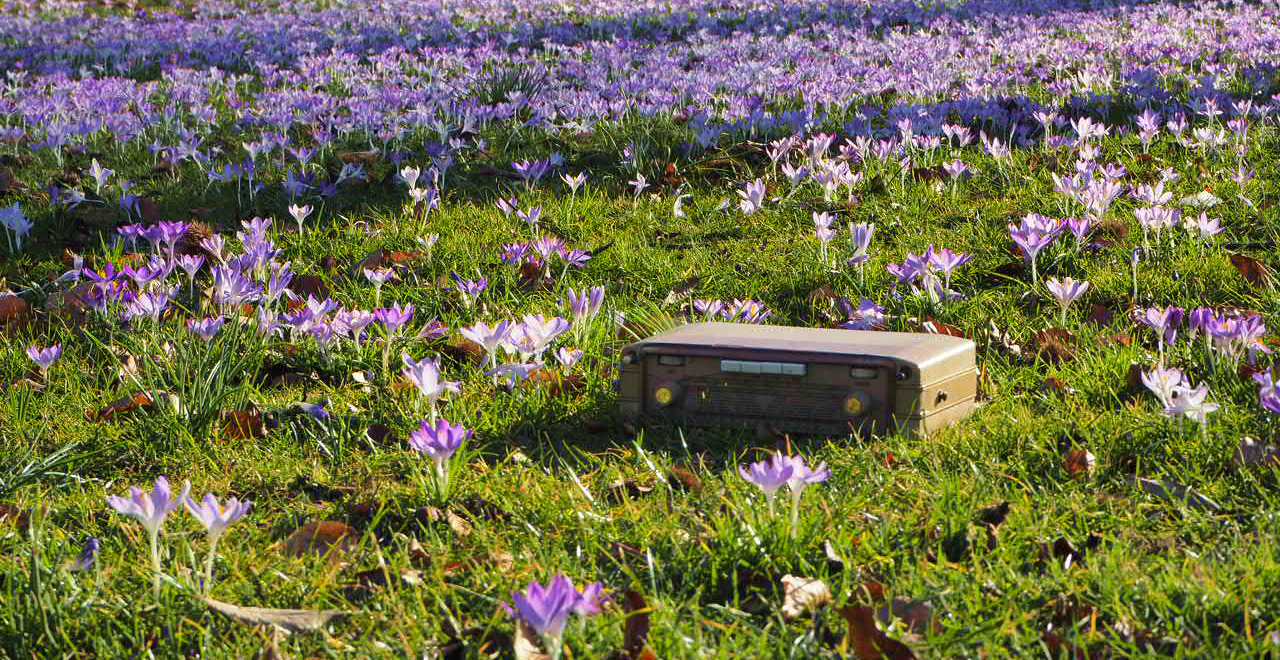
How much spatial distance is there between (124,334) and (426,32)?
11.5 metres

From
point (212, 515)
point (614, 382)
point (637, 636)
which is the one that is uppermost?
point (212, 515)

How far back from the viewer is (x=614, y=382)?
3.42 m

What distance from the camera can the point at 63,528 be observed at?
267 cm

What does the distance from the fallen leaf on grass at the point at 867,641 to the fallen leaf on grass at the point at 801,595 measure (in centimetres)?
12

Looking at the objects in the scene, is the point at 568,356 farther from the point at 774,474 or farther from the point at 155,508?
the point at 155,508

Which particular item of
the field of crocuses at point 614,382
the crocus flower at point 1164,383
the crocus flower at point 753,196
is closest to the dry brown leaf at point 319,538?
the field of crocuses at point 614,382

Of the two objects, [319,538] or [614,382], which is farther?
[614,382]

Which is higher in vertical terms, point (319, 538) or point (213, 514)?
point (213, 514)

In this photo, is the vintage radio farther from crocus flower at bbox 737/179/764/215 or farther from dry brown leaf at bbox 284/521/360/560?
crocus flower at bbox 737/179/764/215

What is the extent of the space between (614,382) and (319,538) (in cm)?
110

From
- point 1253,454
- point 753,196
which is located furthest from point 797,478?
point 753,196

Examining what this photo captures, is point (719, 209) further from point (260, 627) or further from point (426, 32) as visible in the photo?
point (426, 32)

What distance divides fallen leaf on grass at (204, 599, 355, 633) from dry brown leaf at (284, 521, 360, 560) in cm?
28

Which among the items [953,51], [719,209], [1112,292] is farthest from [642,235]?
[953,51]
